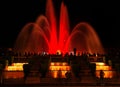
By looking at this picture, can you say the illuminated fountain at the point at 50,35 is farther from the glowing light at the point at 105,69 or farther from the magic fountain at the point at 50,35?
the glowing light at the point at 105,69

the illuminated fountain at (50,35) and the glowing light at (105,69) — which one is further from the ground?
the illuminated fountain at (50,35)

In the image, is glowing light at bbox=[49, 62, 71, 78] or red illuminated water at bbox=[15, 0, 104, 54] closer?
glowing light at bbox=[49, 62, 71, 78]

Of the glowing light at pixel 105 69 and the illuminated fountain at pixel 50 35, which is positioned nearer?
the glowing light at pixel 105 69

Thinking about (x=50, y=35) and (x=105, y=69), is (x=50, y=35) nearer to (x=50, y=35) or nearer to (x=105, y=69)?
(x=50, y=35)

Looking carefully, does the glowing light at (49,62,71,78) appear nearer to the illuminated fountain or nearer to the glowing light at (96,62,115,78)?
the glowing light at (96,62,115,78)

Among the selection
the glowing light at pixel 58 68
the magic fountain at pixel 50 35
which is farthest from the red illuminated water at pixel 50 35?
the glowing light at pixel 58 68

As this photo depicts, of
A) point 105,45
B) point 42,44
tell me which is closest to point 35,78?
point 42,44

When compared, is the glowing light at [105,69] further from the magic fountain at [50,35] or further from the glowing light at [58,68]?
the magic fountain at [50,35]

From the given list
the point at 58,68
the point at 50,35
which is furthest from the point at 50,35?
the point at 58,68

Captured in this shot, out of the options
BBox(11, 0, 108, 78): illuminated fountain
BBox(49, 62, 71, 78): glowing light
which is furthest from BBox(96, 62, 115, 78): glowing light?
BBox(11, 0, 108, 78): illuminated fountain

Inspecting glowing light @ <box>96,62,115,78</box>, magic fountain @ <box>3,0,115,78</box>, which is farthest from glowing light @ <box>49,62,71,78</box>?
magic fountain @ <box>3,0,115,78</box>

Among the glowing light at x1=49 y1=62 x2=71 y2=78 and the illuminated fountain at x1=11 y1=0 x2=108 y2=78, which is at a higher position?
the illuminated fountain at x1=11 y1=0 x2=108 y2=78

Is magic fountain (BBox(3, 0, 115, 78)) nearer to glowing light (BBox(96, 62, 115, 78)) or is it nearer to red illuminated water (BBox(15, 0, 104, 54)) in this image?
red illuminated water (BBox(15, 0, 104, 54))

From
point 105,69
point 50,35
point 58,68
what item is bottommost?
point 105,69
